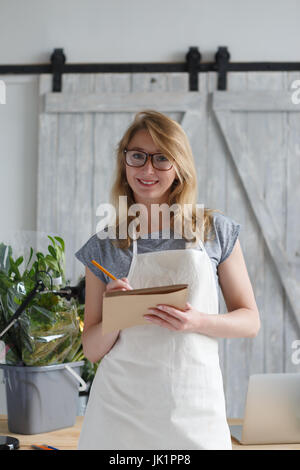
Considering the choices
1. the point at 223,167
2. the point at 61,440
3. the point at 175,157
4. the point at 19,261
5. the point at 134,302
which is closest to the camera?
the point at 134,302

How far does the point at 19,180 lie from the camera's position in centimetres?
309

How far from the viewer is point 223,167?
2.99 meters

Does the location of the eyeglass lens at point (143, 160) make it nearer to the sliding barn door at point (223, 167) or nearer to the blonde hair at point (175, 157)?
the blonde hair at point (175, 157)

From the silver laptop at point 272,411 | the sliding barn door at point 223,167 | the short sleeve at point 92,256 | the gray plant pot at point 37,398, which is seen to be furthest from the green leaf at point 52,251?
the sliding barn door at point 223,167

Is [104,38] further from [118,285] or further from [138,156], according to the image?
[118,285]

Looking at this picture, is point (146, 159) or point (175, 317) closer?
point (175, 317)

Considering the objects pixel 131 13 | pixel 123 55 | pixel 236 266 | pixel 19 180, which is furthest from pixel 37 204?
pixel 236 266

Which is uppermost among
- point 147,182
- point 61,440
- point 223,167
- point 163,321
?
point 223,167

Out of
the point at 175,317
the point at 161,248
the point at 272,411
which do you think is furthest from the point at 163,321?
the point at 272,411

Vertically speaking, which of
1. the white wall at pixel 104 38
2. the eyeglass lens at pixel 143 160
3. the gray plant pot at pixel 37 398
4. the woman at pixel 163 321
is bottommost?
the gray plant pot at pixel 37 398

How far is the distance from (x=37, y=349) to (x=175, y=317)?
537mm

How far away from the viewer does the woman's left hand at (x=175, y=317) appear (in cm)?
113

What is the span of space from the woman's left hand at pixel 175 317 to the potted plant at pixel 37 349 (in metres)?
0.44
